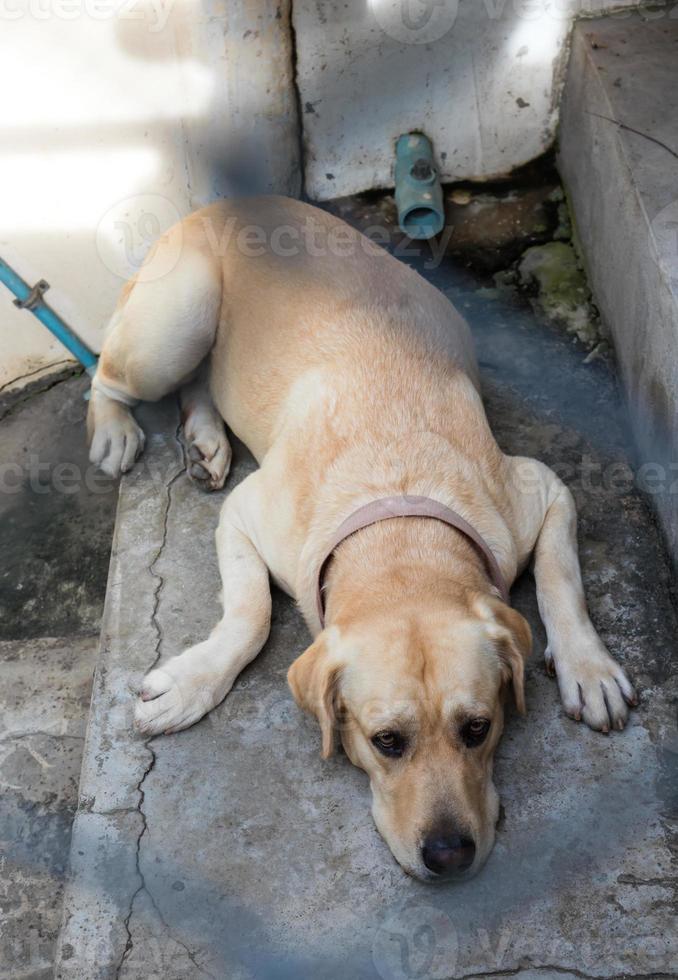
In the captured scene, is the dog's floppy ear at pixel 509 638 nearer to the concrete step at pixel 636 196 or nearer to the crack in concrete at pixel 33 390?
the concrete step at pixel 636 196

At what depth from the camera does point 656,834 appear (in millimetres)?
2658

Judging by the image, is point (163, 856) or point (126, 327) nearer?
point (163, 856)

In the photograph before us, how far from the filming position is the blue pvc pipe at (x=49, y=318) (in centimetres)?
439

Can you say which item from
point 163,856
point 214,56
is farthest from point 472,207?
point 163,856

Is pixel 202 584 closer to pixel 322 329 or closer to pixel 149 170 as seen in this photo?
pixel 322 329

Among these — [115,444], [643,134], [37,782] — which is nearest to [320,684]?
[37,782]

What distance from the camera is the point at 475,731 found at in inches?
99.5

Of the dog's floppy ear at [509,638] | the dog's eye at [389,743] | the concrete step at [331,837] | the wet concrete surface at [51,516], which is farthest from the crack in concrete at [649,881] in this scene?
the wet concrete surface at [51,516]

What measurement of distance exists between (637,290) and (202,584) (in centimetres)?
180

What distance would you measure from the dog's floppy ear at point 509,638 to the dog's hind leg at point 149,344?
5.68 feet

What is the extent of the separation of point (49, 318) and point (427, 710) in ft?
9.38

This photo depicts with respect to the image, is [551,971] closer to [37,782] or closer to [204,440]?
[37,782]

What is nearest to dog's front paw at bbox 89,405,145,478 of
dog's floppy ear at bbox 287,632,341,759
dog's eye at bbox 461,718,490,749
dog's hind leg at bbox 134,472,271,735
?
dog's hind leg at bbox 134,472,271,735

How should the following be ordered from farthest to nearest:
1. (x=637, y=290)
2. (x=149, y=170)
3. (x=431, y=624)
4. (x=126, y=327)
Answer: (x=149, y=170) < (x=126, y=327) < (x=637, y=290) < (x=431, y=624)
